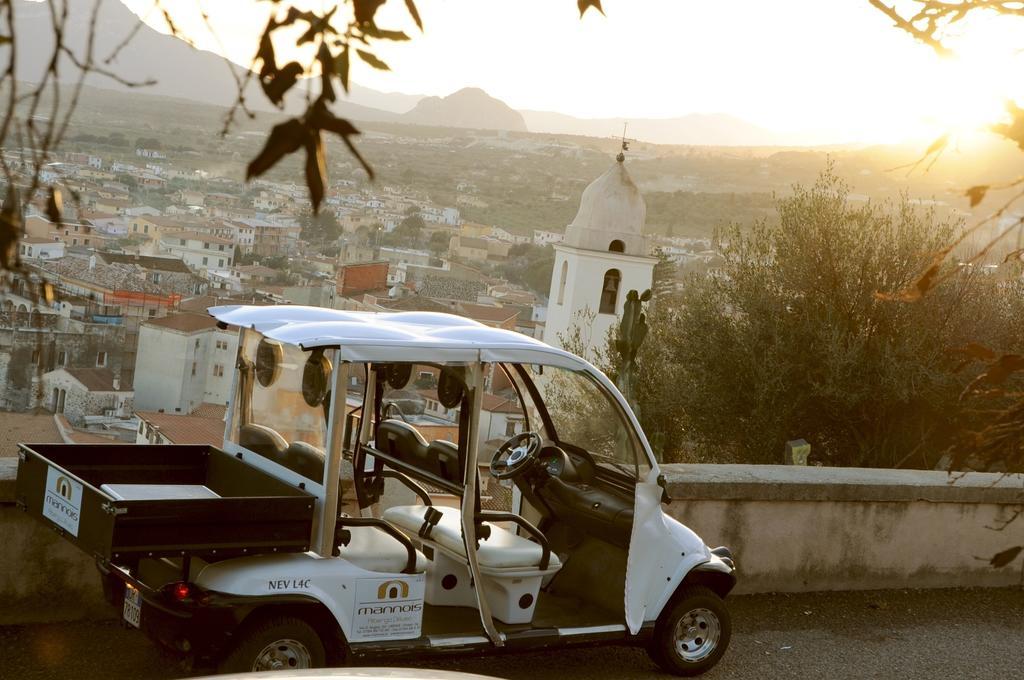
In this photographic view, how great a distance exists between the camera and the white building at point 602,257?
4622 cm

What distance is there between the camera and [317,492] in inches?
191

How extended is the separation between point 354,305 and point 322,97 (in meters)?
41.1

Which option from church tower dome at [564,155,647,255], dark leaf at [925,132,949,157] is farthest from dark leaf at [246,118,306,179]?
church tower dome at [564,155,647,255]

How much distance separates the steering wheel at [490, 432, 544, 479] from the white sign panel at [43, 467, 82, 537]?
205 cm

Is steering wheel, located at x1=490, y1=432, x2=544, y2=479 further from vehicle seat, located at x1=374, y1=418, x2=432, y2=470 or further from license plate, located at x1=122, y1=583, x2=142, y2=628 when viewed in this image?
license plate, located at x1=122, y1=583, x2=142, y2=628

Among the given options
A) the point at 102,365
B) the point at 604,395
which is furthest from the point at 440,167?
the point at 604,395

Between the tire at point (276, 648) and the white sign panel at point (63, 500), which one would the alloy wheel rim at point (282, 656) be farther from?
Result: the white sign panel at point (63, 500)

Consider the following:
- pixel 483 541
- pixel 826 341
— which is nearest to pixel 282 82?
pixel 483 541

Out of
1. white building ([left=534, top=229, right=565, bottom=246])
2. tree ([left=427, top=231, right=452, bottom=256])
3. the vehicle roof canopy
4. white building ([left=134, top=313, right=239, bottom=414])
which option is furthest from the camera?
white building ([left=534, top=229, right=565, bottom=246])

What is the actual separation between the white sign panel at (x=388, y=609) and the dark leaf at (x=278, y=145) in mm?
3492

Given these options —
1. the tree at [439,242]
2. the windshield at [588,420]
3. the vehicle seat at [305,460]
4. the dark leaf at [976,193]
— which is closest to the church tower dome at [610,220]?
the tree at [439,242]

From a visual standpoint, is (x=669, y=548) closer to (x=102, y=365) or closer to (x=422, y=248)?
(x=102, y=365)

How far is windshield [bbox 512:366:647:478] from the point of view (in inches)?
225

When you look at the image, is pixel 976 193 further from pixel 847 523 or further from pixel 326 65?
pixel 847 523
